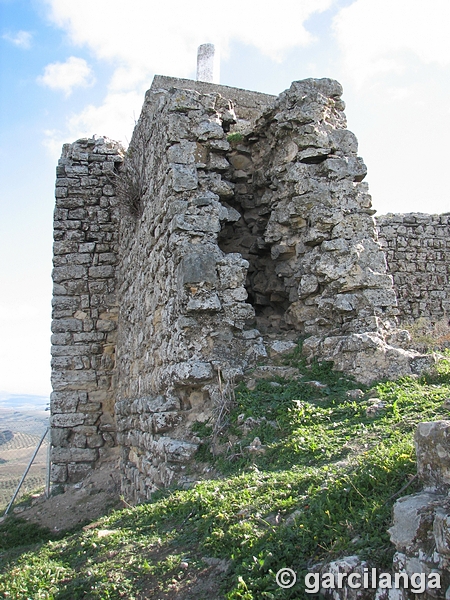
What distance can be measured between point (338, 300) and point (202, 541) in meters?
2.84

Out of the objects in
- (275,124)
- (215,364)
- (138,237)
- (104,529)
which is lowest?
(104,529)

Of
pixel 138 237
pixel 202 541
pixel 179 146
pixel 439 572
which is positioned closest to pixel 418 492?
pixel 439 572

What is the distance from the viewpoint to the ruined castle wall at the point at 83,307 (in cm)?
853

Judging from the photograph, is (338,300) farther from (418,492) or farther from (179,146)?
(418,492)

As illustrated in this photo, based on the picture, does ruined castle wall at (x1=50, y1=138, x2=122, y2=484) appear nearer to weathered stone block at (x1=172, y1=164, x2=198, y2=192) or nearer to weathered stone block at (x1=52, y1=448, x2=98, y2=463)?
weathered stone block at (x1=52, y1=448, x2=98, y2=463)

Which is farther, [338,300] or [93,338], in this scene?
[93,338]

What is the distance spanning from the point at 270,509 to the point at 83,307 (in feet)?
22.6

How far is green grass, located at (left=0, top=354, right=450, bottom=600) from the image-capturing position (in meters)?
2.28

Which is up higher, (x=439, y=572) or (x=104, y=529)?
(x=439, y=572)

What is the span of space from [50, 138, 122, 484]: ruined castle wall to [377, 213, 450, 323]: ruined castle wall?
6280 mm

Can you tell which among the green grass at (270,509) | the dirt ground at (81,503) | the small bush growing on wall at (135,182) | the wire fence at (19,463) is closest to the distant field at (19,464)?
the wire fence at (19,463)

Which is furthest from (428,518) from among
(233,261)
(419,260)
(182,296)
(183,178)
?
(419,260)

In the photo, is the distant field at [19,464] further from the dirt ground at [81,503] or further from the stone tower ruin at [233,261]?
the stone tower ruin at [233,261]

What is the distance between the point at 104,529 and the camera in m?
3.70
